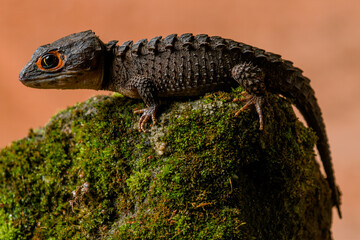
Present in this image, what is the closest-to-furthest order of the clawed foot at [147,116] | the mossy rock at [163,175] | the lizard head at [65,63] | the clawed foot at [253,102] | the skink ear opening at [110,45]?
the mossy rock at [163,175]
the clawed foot at [253,102]
the clawed foot at [147,116]
the lizard head at [65,63]
the skink ear opening at [110,45]

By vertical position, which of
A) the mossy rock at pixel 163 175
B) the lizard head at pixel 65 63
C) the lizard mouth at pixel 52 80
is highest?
the lizard head at pixel 65 63

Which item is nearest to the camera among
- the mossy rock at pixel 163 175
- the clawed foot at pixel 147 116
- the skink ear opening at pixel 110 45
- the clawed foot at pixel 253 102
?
the mossy rock at pixel 163 175

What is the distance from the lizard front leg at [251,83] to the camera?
3.30 meters

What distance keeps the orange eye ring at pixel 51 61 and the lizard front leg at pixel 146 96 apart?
2.44 ft

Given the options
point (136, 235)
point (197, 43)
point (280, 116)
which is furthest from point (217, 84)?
point (136, 235)

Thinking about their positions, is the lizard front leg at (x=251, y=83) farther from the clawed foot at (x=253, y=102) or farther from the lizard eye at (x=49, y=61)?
the lizard eye at (x=49, y=61)

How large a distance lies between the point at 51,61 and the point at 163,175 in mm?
1638

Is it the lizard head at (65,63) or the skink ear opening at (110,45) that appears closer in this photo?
the lizard head at (65,63)

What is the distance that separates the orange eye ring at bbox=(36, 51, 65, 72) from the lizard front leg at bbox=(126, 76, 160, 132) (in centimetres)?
74

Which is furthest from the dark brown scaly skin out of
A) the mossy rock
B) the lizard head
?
the mossy rock

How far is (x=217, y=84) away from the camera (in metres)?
3.60

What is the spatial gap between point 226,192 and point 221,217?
0.22 metres

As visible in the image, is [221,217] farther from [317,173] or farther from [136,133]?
[317,173]

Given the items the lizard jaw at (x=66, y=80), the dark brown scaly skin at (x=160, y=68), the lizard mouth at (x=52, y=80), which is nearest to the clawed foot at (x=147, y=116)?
the dark brown scaly skin at (x=160, y=68)
